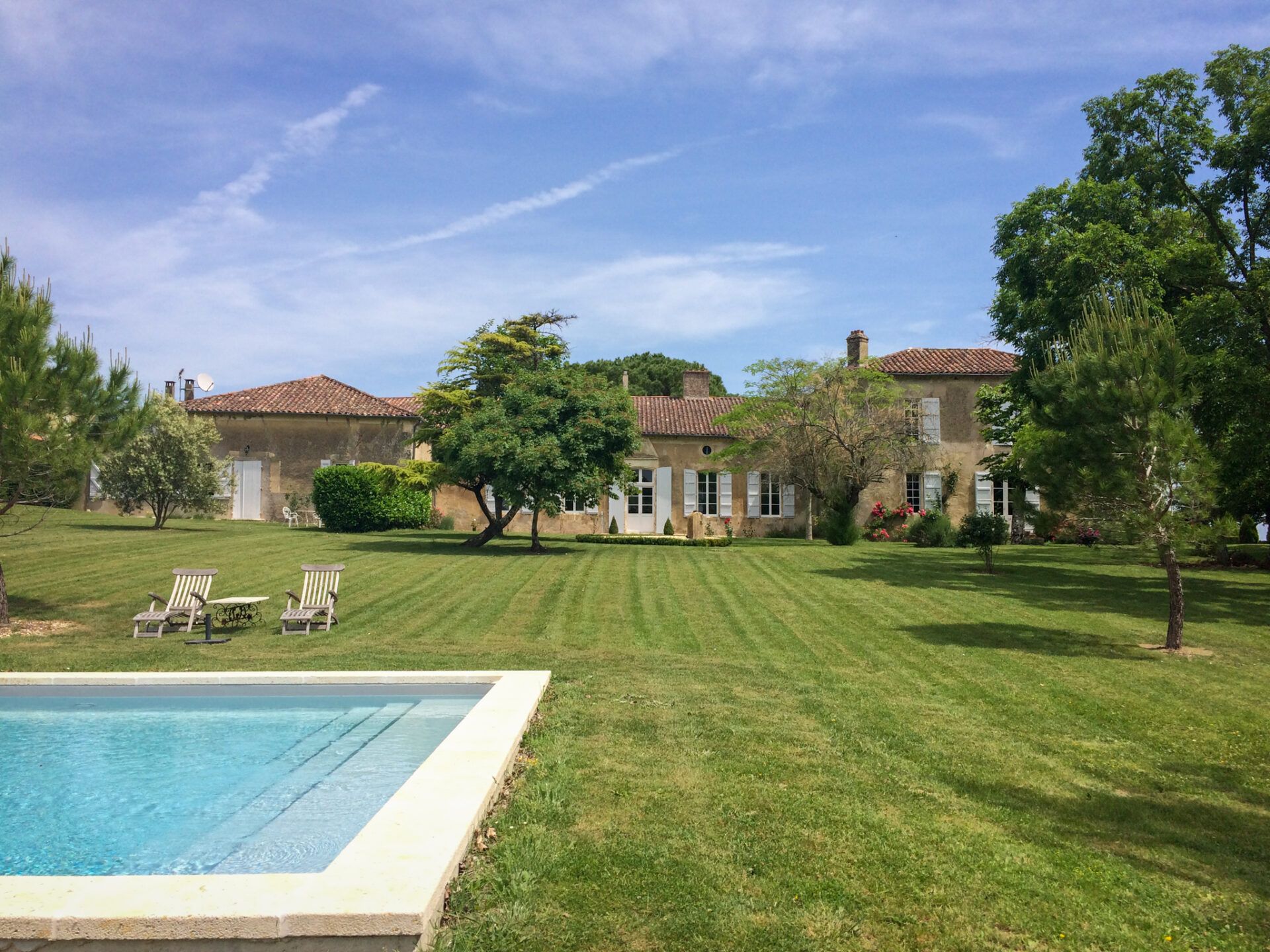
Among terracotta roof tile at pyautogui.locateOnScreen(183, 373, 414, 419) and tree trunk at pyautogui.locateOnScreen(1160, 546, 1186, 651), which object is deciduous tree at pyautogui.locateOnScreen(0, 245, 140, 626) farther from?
terracotta roof tile at pyautogui.locateOnScreen(183, 373, 414, 419)

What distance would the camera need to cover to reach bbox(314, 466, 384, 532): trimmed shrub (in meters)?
26.6

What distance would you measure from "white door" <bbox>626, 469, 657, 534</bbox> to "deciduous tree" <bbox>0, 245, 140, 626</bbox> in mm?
21426

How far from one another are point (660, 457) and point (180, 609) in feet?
73.6

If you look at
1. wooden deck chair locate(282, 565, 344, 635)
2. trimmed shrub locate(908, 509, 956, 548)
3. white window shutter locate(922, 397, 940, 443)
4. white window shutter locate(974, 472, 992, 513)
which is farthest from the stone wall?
white window shutter locate(974, 472, 992, 513)

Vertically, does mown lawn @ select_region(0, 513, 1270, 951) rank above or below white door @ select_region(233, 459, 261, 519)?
below

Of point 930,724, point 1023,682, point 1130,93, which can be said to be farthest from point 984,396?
point 930,724

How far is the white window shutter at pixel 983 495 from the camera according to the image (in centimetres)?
3353

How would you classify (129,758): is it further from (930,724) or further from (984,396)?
(984,396)

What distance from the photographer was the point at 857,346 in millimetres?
33656

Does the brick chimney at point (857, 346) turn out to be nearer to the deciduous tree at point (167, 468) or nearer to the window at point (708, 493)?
the window at point (708, 493)

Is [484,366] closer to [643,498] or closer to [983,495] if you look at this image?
[643,498]

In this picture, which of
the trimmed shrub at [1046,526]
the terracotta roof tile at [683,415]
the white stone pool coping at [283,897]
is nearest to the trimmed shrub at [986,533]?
the trimmed shrub at [1046,526]

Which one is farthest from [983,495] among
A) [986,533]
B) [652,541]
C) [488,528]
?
[488,528]

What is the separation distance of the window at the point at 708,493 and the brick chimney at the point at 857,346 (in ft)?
21.4
